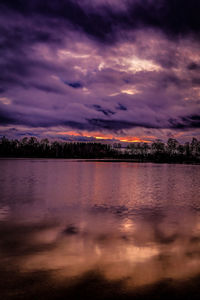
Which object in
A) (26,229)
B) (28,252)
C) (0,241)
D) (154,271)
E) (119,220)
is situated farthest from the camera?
(119,220)

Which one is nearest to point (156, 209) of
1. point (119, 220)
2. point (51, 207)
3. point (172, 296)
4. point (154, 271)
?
point (119, 220)

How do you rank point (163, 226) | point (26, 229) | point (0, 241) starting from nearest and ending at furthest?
1. point (0, 241)
2. point (26, 229)
3. point (163, 226)

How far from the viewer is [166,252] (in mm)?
10711

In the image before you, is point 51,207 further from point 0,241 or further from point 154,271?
point 154,271

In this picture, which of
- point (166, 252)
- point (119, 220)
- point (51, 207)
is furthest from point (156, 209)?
point (166, 252)

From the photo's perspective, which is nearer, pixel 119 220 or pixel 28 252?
pixel 28 252

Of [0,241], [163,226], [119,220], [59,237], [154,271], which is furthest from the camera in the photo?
[119,220]

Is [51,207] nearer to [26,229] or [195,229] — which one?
[26,229]

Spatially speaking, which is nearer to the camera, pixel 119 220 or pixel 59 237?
pixel 59 237

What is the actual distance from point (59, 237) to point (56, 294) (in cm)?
583

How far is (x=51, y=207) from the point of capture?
68.7ft

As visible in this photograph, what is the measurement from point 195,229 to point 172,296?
8717 millimetres

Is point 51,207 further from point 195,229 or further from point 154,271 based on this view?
point 154,271

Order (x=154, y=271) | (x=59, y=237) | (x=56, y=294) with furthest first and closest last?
(x=59, y=237) → (x=154, y=271) → (x=56, y=294)
